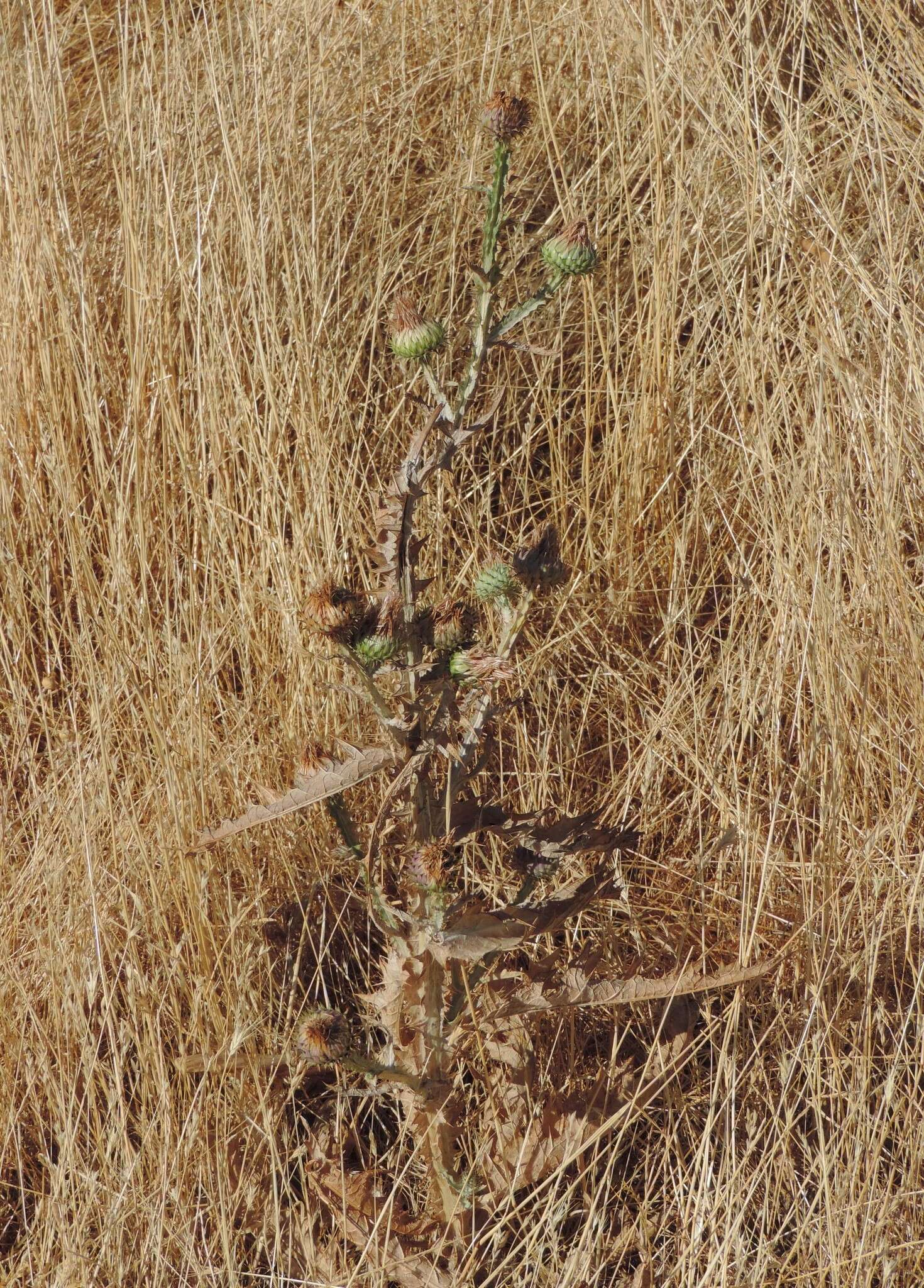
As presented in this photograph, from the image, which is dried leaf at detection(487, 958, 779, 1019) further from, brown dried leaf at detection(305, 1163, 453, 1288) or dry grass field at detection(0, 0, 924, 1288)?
brown dried leaf at detection(305, 1163, 453, 1288)

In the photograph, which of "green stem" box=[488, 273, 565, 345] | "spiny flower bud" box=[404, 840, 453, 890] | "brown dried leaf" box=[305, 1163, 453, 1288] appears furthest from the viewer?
"brown dried leaf" box=[305, 1163, 453, 1288]

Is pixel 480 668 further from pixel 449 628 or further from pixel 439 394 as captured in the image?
pixel 439 394

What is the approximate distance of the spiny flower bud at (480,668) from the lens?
123 centimetres

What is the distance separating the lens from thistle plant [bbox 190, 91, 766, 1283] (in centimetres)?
122

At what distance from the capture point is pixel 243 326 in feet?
7.19

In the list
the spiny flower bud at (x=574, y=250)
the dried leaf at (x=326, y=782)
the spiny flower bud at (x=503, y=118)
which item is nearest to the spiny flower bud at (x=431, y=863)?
the dried leaf at (x=326, y=782)

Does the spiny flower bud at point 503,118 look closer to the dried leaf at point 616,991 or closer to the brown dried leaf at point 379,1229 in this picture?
the dried leaf at point 616,991

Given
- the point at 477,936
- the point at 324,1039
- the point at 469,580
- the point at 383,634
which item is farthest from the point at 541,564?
the point at 469,580

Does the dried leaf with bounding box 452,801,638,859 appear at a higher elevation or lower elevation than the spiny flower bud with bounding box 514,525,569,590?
lower

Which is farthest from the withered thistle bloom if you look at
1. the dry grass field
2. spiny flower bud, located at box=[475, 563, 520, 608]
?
the dry grass field

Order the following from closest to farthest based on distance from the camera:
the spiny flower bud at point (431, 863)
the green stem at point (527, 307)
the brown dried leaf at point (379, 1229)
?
the green stem at point (527, 307), the spiny flower bud at point (431, 863), the brown dried leaf at point (379, 1229)

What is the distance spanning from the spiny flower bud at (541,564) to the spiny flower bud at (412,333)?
230 millimetres

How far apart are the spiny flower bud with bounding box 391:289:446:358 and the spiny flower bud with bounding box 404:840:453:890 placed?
52 centimetres

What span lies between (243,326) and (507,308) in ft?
1.76
